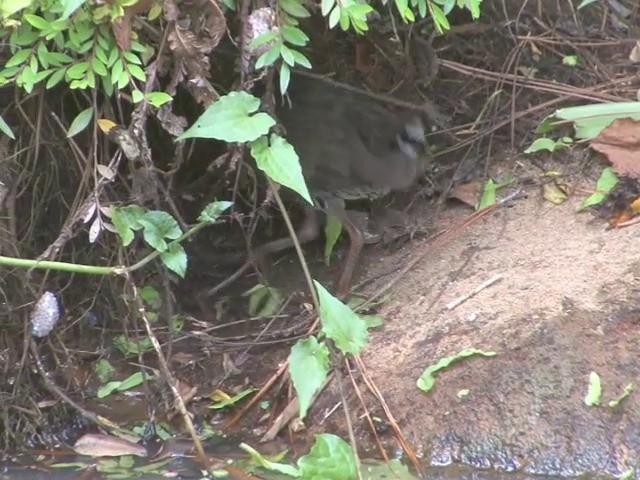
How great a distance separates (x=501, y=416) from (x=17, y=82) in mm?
1179

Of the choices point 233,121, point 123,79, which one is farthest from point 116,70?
point 233,121

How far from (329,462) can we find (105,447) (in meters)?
0.67

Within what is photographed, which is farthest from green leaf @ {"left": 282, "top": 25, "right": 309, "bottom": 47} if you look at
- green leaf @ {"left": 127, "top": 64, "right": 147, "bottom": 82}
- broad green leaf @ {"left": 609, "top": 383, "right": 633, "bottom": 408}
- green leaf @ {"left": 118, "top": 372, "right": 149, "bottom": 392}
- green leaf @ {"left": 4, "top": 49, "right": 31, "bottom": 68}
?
broad green leaf @ {"left": 609, "top": 383, "right": 633, "bottom": 408}

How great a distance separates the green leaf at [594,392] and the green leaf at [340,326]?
52 centimetres

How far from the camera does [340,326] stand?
148 centimetres

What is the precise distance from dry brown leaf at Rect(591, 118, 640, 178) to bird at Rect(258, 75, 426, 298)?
20.4 inches

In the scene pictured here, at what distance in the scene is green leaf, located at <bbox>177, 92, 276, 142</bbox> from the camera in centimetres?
156

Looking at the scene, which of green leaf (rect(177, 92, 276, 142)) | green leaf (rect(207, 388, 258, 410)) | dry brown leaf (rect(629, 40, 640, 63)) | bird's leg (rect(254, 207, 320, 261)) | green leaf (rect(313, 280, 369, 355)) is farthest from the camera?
dry brown leaf (rect(629, 40, 640, 63))

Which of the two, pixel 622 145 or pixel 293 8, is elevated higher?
pixel 293 8

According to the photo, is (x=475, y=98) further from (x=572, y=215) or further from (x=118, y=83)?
(x=118, y=83)

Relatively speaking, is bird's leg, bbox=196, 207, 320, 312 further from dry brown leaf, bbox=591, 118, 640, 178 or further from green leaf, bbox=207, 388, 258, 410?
dry brown leaf, bbox=591, 118, 640, 178

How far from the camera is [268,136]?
69.1 inches

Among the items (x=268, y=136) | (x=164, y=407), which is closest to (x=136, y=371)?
(x=164, y=407)

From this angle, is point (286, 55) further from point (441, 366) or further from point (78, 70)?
→ point (441, 366)
